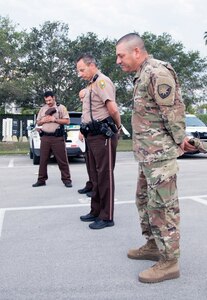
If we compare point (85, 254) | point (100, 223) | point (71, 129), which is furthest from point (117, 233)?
point (71, 129)

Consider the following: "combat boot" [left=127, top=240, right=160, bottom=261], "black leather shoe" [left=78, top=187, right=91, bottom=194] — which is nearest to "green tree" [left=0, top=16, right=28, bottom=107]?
"black leather shoe" [left=78, top=187, right=91, bottom=194]

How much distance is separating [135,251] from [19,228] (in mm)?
1748

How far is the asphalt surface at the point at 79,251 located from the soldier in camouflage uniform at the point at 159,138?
25 cm

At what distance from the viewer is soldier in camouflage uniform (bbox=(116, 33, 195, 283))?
325 centimetres

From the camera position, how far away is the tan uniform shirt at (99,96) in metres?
4.96

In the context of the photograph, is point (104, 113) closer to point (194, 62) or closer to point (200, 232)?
point (200, 232)

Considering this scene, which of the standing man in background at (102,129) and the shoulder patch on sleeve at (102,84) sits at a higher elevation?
the shoulder patch on sleeve at (102,84)

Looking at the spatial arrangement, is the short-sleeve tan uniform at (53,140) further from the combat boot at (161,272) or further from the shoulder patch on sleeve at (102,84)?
the combat boot at (161,272)

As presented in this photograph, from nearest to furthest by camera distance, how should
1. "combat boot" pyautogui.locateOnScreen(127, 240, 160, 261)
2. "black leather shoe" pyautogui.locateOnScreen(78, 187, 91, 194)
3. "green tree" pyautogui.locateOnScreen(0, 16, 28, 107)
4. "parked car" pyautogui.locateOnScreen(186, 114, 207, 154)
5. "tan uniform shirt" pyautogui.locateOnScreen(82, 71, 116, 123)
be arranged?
"combat boot" pyautogui.locateOnScreen(127, 240, 160, 261) → "tan uniform shirt" pyautogui.locateOnScreen(82, 71, 116, 123) → "black leather shoe" pyautogui.locateOnScreen(78, 187, 91, 194) → "parked car" pyautogui.locateOnScreen(186, 114, 207, 154) → "green tree" pyautogui.locateOnScreen(0, 16, 28, 107)

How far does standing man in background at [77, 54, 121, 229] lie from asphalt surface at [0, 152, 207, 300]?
0.29 m

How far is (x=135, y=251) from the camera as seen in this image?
12.9 feet

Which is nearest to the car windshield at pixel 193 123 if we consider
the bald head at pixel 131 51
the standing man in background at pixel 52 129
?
the standing man in background at pixel 52 129

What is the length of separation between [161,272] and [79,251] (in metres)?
1.06

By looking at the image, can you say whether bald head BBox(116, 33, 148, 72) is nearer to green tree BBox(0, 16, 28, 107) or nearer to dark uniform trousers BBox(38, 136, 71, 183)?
dark uniform trousers BBox(38, 136, 71, 183)
